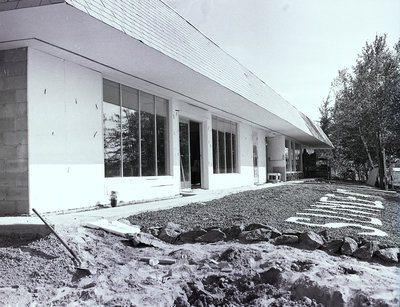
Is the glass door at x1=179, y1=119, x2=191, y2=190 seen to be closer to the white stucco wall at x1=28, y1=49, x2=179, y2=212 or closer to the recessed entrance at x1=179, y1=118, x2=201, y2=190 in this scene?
the recessed entrance at x1=179, y1=118, x2=201, y2=190

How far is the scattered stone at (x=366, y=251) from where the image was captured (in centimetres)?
485

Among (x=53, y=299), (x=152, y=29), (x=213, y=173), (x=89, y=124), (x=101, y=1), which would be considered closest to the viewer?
(x=53, y=299)

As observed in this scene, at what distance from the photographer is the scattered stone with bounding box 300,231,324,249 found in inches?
208

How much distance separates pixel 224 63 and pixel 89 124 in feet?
17.1

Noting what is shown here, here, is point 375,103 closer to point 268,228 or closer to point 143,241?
point 268,228

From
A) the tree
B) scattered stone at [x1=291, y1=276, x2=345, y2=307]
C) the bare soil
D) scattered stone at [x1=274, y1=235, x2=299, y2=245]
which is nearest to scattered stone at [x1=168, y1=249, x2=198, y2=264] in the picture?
the bare soil

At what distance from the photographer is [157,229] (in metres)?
6.47

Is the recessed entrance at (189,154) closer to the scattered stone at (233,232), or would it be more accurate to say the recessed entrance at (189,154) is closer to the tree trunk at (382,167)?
the scattered stone at (233,232)

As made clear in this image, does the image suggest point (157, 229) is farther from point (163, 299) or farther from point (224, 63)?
point (224, 63)

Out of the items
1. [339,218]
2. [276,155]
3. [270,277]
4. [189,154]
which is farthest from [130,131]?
[276,155]

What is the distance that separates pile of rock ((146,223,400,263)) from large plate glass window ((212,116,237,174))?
32.4ft

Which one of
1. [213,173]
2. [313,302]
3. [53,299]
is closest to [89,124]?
[53,299]

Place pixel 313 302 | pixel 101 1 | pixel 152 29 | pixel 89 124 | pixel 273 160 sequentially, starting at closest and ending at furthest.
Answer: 1. pixel 313 302
2. pixel 101 1
3. pixel 152 29
4. pixel 89 124
5. pixel 273 160

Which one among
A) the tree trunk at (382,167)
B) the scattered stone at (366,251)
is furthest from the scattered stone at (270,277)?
the tree trunk at (382,167)
